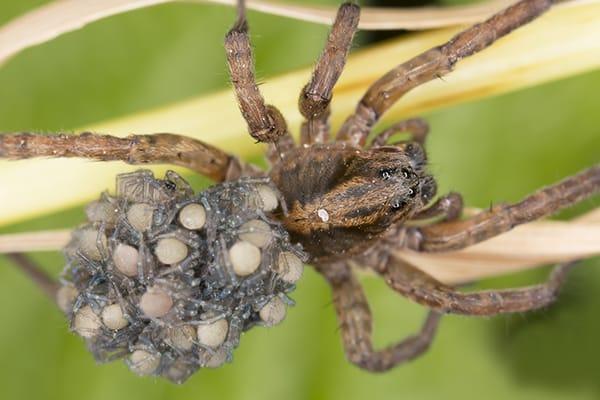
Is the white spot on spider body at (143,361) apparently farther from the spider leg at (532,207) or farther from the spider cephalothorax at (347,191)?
the spider leg at (532,207)

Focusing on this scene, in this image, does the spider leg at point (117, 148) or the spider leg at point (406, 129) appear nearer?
the spider leg at point (117, 148)

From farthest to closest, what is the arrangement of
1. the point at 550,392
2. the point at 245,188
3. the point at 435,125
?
1. the point at 435,125
2. the point at 550,392
3. the point at 245,188

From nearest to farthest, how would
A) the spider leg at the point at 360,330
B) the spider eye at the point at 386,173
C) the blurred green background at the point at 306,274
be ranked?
the spider eye at the point at 386,173
the spider leg at the point at 360,330
the blurred green background at the point at 306,274

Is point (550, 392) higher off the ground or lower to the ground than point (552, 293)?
lower

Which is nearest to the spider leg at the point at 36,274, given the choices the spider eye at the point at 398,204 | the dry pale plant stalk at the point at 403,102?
the dry pale plant stalk at the point at 403,102

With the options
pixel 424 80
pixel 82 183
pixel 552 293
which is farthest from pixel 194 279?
pixel 552 293

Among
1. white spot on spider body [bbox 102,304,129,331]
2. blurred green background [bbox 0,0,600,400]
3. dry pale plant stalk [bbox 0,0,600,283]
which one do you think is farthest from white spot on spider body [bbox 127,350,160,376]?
blurred green background [bbox 0,0,600,400]

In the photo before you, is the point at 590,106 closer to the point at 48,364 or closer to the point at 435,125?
the point at 435,125
